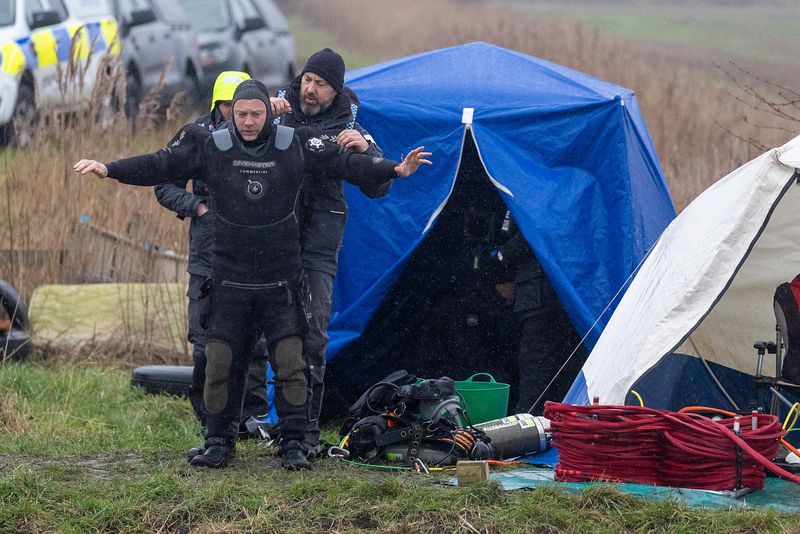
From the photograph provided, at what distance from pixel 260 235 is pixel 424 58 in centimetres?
261

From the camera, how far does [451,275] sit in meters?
7.71

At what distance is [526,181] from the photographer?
22.0 ft

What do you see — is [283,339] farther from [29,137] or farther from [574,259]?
[29,137]

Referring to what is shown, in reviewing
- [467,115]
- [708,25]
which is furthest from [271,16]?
[467,115]

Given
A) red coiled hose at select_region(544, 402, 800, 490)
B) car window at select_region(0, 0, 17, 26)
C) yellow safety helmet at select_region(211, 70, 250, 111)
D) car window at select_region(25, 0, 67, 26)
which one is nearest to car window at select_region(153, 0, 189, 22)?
car window at select_region(25, 0, 67, 26)

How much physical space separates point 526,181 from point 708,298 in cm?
174

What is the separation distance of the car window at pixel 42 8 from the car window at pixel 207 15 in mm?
3002

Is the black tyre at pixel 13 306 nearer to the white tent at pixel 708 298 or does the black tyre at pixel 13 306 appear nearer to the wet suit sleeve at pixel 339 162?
the wet suit sleeve at pixel 339 162

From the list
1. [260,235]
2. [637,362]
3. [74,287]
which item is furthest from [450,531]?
[74,287]

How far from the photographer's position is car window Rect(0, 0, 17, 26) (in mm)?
13049

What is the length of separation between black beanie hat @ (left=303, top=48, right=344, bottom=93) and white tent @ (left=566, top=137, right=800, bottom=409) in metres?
1.80

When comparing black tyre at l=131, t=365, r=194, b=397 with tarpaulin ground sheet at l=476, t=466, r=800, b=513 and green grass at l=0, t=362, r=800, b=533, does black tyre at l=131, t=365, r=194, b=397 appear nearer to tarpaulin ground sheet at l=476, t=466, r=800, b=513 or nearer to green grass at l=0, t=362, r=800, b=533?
green grass at l=0, t=362, r=800, b=533

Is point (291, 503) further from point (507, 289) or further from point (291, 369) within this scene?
point (507, 289)

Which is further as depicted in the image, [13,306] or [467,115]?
[13,306]
